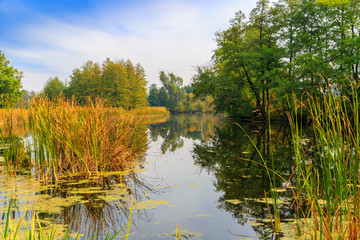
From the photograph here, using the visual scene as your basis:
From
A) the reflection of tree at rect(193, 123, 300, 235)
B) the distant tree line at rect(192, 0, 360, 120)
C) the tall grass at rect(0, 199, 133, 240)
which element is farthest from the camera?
the distant tree line at rect(192, 0, 360, 120)

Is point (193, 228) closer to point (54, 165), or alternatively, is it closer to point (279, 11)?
point (54, 165)

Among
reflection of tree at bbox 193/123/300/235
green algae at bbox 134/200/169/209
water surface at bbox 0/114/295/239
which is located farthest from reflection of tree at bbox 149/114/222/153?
green algae at bbox 134/200/169/209

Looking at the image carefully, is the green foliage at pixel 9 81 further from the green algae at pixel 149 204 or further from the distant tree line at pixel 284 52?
the green algae at pixel 149 204

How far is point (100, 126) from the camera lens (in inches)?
225

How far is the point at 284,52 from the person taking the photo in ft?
77.1

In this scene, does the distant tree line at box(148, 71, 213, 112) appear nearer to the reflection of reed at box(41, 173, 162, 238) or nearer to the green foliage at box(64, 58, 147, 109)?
the green foliage at box(64, 58, 147, 109)

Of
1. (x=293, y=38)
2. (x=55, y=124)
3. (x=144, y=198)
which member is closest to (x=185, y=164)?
(x=144, y=198)

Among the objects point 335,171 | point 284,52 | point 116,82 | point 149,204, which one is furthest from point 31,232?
point 116,82

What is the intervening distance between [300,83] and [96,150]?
62.2 feet

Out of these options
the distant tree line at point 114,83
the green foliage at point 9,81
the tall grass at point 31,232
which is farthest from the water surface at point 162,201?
the green foliage at point 9,81

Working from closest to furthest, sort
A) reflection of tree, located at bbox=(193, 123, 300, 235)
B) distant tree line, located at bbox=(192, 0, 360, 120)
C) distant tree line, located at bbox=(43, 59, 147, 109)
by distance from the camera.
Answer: reflection of tree, located at bbox=(193, 123, 300, 235)
distant tree line, located at bbox=(192, 0, 360, 120)
distant tree line, located at bbox=(43, 59, 147, 109)

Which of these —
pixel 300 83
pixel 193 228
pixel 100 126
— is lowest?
pixel 193 228

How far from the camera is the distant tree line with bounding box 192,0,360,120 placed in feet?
64.3

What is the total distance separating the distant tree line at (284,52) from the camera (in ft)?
64.3
